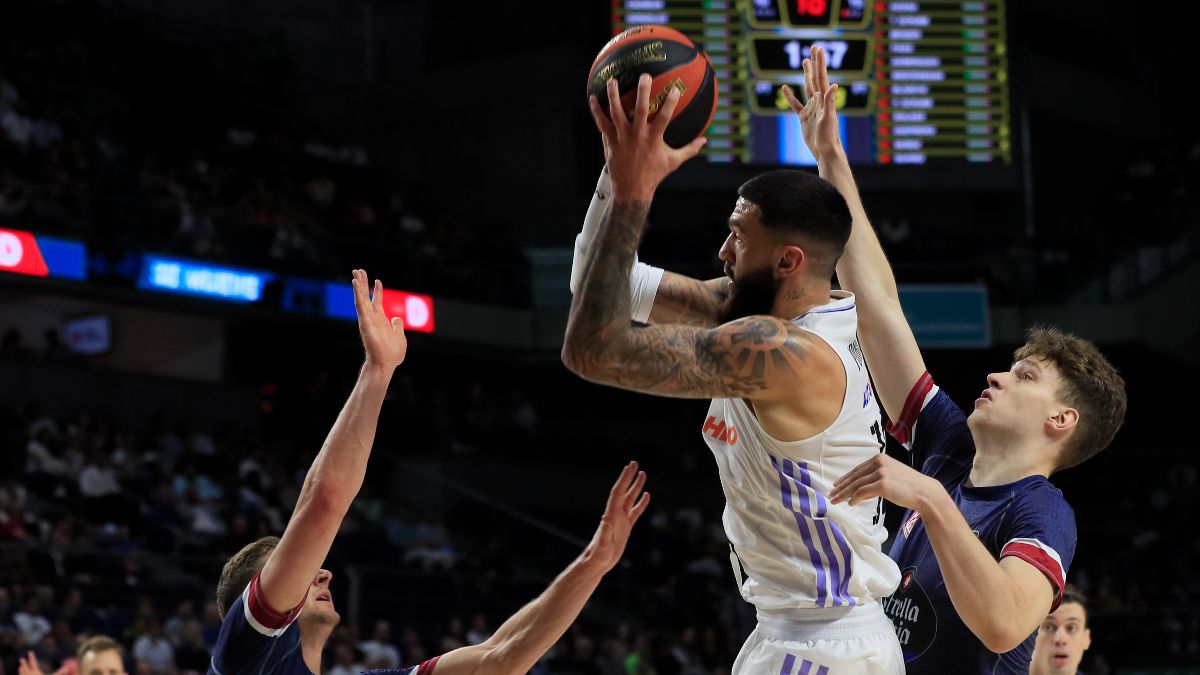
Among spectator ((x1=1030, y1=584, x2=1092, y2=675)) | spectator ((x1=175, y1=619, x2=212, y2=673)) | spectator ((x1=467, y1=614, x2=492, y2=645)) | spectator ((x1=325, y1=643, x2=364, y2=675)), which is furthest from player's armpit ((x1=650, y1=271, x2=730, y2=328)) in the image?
spectator ((x1=467, y1=614, x2=492, y2=645))

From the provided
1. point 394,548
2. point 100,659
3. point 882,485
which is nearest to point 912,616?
point 882,485

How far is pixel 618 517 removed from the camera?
13.7 feet

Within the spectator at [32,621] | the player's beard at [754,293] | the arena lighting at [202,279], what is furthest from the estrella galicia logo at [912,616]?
the arena lighting at [202,279]

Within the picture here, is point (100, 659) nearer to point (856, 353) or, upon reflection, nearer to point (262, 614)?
point (262, 614)

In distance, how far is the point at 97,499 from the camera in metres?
13.9

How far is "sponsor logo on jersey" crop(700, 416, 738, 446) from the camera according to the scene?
351 centimetres

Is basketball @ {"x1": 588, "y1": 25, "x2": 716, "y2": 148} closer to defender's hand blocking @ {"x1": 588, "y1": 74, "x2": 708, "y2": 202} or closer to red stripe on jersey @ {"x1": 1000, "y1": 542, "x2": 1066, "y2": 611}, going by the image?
defender's hand blocking @ {"x1": 588, "y1": 74, "x2": 708, "y2": 202}

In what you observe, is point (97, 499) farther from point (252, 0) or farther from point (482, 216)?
point (252, 0)

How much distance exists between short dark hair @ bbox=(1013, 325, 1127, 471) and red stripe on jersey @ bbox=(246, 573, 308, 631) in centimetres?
205

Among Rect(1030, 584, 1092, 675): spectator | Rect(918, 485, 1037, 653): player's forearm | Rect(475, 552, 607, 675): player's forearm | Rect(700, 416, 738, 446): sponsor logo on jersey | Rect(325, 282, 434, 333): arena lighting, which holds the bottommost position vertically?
Rect(325, 282, 434, 333): arena lighting

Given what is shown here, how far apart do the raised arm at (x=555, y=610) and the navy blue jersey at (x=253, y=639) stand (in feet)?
2.70

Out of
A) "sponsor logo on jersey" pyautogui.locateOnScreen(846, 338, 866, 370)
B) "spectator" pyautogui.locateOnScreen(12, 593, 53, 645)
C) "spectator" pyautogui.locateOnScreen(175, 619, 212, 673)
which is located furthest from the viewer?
"spectator" pyautogui.locateOnScreen(175, 619, 212, 673)

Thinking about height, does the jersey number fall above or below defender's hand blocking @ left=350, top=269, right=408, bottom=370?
below

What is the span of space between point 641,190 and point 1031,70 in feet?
69.1
